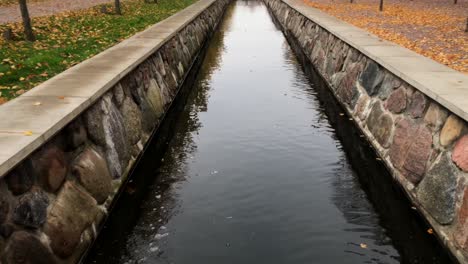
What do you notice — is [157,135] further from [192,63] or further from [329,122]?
[192,63]

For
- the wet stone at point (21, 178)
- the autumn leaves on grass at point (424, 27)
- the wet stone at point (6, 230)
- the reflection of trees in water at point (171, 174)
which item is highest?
the wet stone at point (21, 178)

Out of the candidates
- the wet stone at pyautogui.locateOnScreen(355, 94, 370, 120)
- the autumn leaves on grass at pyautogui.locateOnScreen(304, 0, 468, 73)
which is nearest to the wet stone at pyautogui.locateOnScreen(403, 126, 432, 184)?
the wet stone at pyautogui.locateOnScreen(355, 94, 370, 120)

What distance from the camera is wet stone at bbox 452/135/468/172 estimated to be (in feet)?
16.4

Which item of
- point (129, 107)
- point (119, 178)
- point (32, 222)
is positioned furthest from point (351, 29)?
point (32, 222)

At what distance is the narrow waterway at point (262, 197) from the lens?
5211mm

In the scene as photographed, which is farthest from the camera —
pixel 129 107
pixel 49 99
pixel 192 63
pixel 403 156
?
pixel 192 63

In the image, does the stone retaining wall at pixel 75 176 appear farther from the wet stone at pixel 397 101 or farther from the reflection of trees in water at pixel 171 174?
the wet stone at pixel 397 101

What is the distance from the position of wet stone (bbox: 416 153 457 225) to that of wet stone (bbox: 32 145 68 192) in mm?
4416

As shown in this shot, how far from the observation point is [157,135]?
895 centimetres

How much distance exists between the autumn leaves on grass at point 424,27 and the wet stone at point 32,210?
27.7ft

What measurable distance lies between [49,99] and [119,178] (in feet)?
4.82

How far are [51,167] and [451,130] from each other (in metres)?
4.68

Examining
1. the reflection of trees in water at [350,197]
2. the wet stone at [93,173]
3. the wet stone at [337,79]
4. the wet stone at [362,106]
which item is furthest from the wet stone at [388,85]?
the wet stone at [93,173]

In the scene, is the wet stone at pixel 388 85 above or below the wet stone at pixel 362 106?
above
